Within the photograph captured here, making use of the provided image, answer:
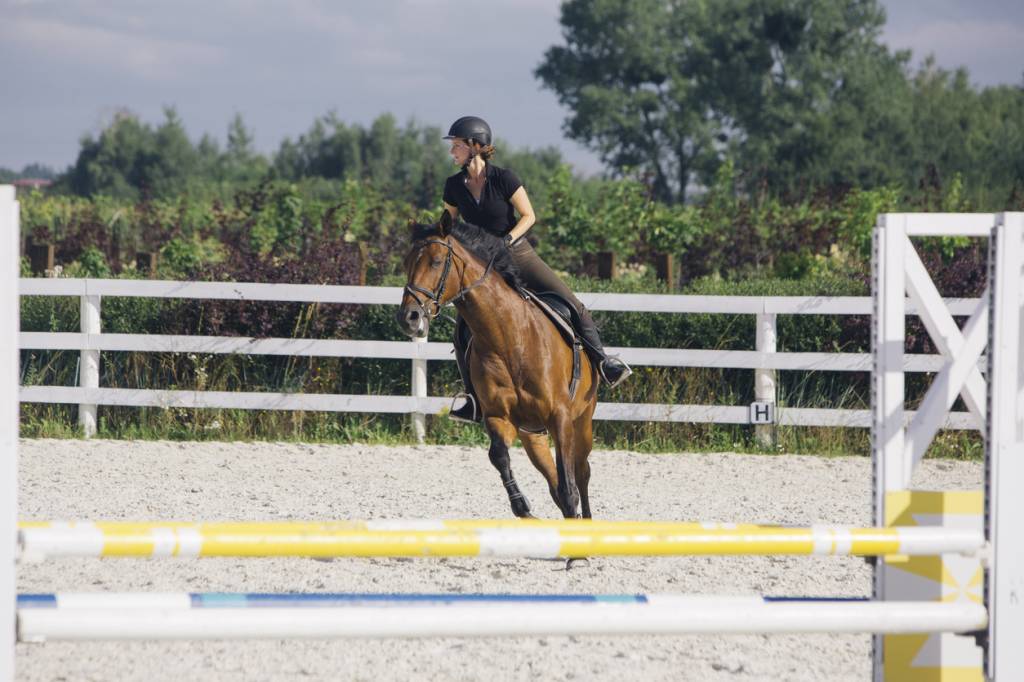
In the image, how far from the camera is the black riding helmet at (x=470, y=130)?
6.79 metres

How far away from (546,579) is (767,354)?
5.24 meters

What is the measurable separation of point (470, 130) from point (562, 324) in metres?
1.25

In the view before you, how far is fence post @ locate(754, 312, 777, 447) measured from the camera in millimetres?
10867

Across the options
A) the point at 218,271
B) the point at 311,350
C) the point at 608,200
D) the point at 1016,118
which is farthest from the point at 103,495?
the point at 1016,118

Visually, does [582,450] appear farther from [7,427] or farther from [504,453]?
[7,427]

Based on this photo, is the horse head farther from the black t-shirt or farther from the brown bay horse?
the black t-shirt

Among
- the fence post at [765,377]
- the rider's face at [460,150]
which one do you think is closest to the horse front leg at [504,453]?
the rider's face at [460,150]

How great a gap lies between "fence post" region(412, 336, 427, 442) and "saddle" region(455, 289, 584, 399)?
410 centimetres

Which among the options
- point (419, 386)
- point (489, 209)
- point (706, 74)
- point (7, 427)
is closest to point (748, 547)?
point (7, 427)

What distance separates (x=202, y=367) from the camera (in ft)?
38.2

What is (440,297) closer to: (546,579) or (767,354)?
(546,579)


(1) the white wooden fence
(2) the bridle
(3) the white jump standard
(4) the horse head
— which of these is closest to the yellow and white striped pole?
(3) the white jump standard

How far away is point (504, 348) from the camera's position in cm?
654

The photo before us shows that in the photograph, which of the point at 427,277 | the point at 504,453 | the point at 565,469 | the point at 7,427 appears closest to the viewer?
the point at 7,427
